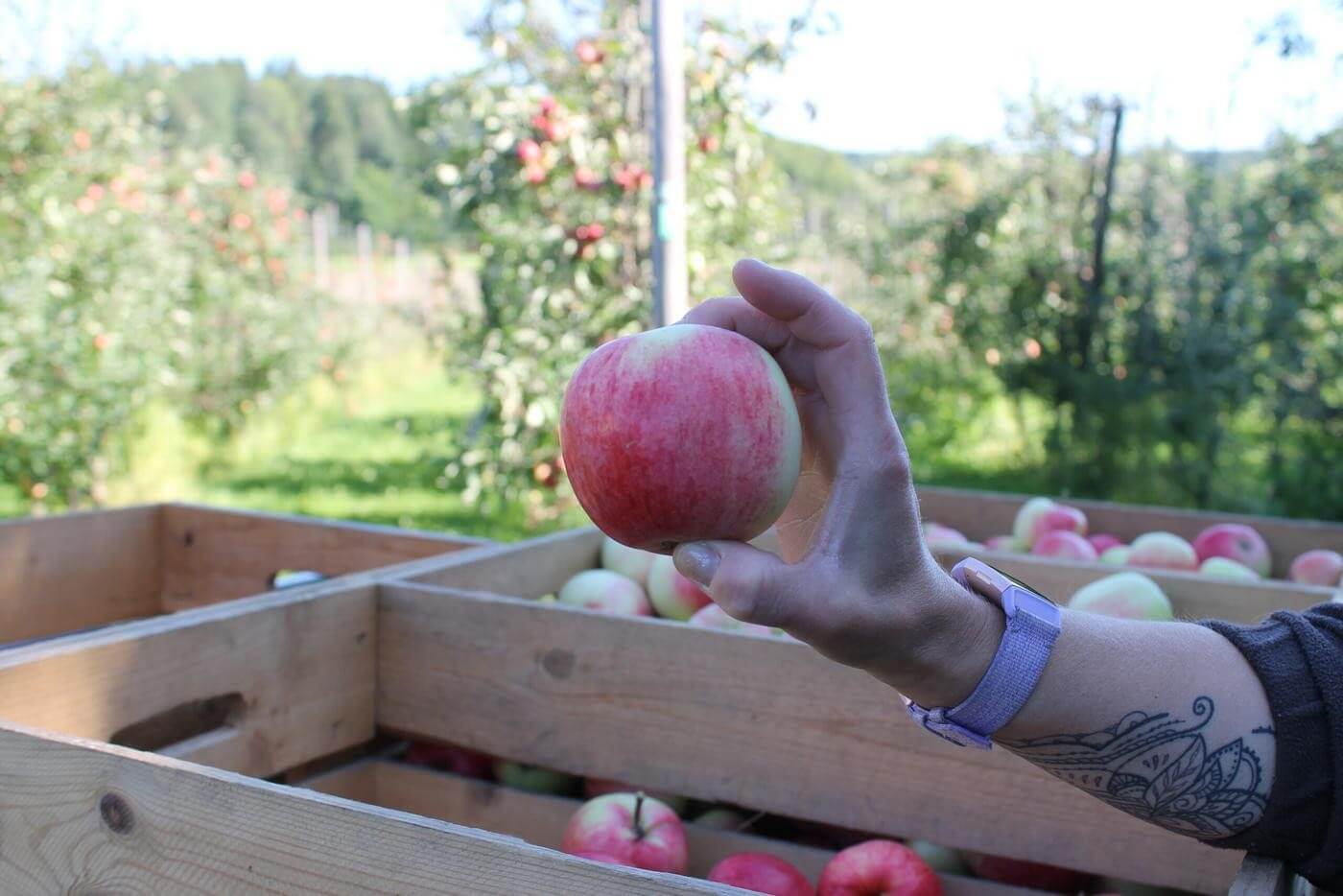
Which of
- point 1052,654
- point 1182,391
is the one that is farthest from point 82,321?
point 1052,654

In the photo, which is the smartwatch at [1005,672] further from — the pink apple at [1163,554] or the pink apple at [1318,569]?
the pink apple at [1318,569]

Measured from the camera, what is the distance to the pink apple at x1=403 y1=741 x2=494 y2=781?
78.7 inches

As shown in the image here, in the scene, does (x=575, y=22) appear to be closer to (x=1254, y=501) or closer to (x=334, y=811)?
(x=1254, y=501)

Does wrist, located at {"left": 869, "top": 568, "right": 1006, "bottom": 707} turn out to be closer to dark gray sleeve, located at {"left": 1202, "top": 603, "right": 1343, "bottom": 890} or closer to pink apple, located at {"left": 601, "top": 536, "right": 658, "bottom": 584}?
dark gray sleeve, located at {"left": 1202, "top": 603, "right": 1343, "bottom": 890}

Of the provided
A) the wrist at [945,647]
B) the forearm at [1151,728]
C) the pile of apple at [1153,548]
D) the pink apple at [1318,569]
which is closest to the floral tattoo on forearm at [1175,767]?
the forearm at [1151,728]

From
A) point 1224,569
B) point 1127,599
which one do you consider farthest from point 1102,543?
point 1127,599

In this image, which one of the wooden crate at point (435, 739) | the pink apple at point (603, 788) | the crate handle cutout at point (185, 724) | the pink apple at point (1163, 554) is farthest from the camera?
the pink apple at point (1163, 554)

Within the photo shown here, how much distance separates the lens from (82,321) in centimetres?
596

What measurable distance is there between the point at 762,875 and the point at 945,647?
66cm

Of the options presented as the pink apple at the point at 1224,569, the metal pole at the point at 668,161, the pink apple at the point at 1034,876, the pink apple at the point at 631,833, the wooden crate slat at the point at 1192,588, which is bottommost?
the pink apple at the point at 1034,876

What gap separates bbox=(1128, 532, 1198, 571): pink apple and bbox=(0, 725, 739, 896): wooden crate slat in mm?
1707

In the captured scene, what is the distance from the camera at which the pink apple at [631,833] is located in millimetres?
1583

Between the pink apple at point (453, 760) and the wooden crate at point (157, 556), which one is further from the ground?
the wooden crate at point (157, 556)

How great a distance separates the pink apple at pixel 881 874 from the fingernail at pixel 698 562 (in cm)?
72
